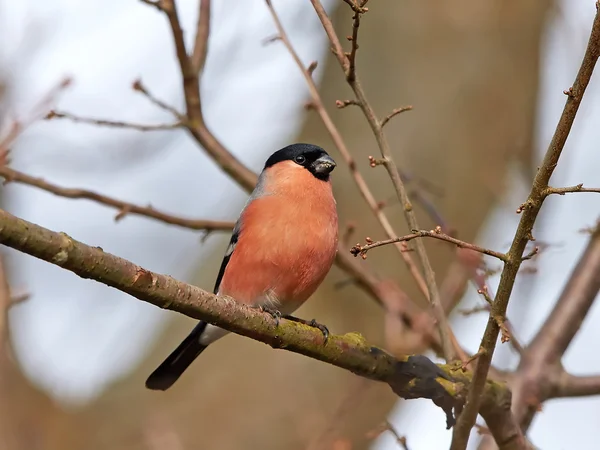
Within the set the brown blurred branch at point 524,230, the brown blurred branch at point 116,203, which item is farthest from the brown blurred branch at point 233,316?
the brown blurred branch at point 116,203

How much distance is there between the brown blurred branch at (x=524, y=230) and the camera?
234 centimetres

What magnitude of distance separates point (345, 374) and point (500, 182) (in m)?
2.06

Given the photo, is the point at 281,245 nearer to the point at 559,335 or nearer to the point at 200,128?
the point at 200,128

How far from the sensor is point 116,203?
14.9 ft

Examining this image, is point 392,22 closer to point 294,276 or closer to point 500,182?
point 500,182

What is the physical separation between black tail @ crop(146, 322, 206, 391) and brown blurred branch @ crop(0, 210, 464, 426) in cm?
181

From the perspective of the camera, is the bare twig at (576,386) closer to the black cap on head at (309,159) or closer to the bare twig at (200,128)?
the black cap on head at (309,159)

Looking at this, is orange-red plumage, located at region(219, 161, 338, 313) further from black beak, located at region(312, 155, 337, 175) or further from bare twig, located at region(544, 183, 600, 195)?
bare twig, located at region(544, 183, 600, 195)

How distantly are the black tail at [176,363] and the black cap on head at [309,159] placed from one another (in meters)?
1.21

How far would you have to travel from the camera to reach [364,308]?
6668 mm

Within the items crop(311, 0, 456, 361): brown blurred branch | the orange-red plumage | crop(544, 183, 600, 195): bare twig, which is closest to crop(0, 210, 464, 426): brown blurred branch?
crop(311, 0, 456, 361): brown blurred branch

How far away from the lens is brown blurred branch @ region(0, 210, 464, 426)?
242 centimetres

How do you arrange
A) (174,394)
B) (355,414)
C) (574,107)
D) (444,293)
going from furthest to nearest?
(174,394)
(355,414)
(444,293)
(574,107)

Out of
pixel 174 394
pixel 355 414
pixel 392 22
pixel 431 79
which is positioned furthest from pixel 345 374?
pixel 392 22
